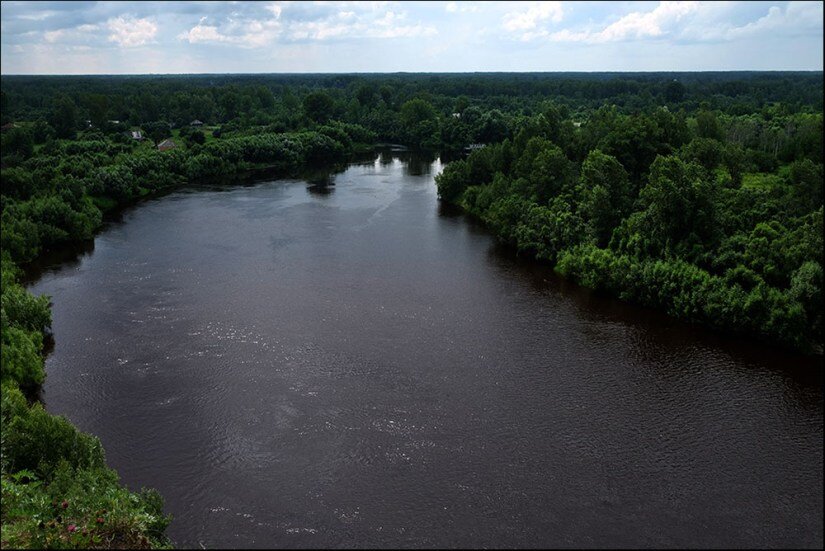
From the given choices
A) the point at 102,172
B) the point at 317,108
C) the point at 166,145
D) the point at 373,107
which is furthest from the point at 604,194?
the point at 373,107

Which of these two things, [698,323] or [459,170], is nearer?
[698,323]

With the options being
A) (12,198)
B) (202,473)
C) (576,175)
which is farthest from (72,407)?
(576,175)

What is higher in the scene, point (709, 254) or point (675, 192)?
point (675, 192)

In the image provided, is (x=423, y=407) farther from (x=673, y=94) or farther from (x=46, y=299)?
(x=673, y=94)

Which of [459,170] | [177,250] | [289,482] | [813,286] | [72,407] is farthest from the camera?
[459,170]

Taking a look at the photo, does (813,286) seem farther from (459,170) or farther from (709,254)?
(459,170)

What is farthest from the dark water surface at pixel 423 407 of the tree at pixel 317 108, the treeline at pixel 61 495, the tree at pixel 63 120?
the tree at pixel 317 108

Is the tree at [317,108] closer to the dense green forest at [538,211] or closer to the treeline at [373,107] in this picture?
the treeline at [373,107]
